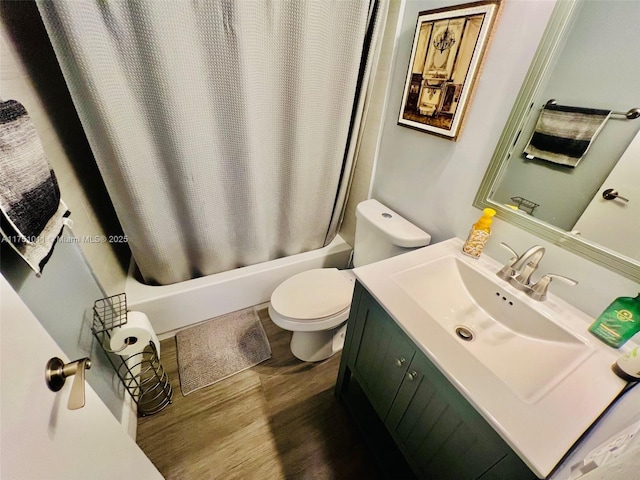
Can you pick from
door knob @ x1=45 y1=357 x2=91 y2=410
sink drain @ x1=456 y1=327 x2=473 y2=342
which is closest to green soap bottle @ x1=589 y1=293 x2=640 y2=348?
sink drain @ x1=456 y1=327 x2=473 y2=342

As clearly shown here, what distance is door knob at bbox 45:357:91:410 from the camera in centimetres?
46

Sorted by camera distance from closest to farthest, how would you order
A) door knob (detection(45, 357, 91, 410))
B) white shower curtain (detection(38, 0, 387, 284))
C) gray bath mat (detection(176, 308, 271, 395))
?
door knob (detection(45, 357, 91, 410)), white shower curtain (detection(38, 0, 387, 284)), gray bath mat (detection(176, 308, 271, 395))

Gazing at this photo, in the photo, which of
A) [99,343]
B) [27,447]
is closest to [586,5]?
[27,447]

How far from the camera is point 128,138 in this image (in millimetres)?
1058

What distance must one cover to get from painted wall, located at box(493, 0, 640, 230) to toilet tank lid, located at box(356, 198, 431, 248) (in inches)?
17.4

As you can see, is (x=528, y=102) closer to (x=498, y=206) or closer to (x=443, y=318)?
(x=498, y=206)

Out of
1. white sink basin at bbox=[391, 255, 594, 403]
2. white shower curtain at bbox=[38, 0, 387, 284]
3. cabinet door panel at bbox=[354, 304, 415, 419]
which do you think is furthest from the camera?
white shower curtain at bbox=[38, 0, 387, 284]

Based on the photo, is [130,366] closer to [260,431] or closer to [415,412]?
[260,431]

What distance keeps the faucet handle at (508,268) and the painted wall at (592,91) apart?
0.46 feet

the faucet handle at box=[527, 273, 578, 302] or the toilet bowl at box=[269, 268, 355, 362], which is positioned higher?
the faucet handle at box=[527, 273, 578, 302]

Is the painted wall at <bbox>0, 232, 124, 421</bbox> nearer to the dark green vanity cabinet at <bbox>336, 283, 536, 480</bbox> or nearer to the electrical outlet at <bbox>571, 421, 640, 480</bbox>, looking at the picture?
the dark green vanity cabinet at <bbox>336, 283, 536, 480</bbox>

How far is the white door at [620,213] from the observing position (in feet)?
2.22

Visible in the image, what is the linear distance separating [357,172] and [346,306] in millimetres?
816

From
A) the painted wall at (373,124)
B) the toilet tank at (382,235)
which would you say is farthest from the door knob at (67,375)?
the painted wall at (373,124)
